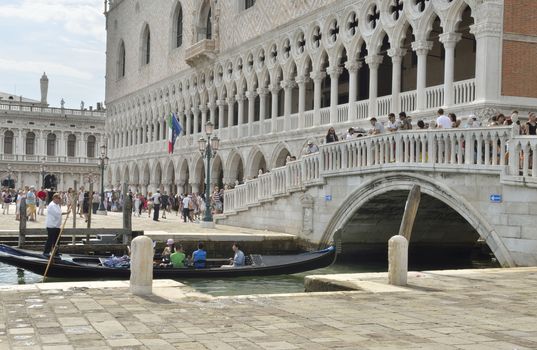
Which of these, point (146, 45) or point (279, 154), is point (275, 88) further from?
point (146, 45)

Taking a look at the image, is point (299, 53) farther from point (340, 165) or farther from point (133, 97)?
point (133, 97)

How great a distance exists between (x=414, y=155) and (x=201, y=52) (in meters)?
18.6

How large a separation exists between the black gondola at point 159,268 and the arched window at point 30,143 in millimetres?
51737

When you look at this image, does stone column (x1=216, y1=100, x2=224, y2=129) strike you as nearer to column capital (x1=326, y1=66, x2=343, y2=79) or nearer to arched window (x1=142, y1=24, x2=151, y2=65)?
column capital (x1=326, y1=66, x2=343, y2=79)

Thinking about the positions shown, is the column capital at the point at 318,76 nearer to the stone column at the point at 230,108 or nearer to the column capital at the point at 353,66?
the column capital at the point at 353,66

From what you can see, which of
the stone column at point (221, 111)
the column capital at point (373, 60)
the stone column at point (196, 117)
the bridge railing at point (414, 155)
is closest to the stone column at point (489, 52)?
the bridge railing at point (414, 155)

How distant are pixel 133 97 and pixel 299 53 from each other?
20715 millimetres

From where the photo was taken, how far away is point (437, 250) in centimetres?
1853

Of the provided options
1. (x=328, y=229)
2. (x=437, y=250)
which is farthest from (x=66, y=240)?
(x=437, y=250)

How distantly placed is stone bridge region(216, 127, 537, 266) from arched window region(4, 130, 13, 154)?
144 feet

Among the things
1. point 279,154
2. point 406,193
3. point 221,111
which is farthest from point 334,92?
point 221,111

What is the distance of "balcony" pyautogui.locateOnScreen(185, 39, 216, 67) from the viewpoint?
30.6 metres

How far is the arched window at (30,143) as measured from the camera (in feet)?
205

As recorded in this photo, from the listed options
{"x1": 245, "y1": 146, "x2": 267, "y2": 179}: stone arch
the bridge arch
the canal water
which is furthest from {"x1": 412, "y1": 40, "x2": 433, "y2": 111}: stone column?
{"x1": 245, "y1": 146, "x2": 267, "y2": 179}: stone arch
